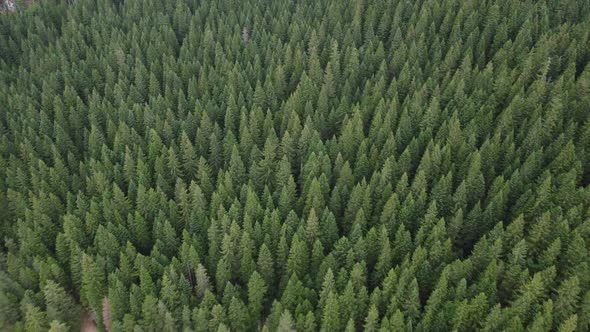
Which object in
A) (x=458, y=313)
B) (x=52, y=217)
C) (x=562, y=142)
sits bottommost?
(x=52, y=217)

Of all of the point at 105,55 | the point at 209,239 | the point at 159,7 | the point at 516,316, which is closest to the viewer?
the point at 516,316

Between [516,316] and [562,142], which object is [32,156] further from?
[562,142]

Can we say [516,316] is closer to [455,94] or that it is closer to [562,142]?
[562,142]

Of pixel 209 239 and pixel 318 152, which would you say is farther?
pixel 318 152

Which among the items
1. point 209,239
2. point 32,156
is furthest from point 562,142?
point 32,156

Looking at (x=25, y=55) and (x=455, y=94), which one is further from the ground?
(x=455, y=94)

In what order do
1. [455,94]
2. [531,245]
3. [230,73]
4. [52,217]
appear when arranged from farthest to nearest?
[230,73], [455,94], [52,217], [531,245]
